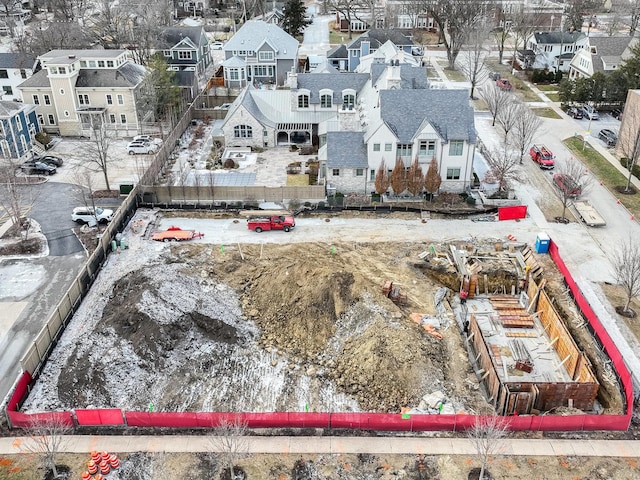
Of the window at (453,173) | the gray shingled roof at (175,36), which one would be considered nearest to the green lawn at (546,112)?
the window at (453,173)

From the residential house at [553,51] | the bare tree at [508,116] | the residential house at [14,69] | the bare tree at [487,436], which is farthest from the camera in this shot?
the residential house at [553,51]

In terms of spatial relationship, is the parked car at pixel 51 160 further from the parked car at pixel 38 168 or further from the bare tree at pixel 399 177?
the bare tree at pixel 399 177

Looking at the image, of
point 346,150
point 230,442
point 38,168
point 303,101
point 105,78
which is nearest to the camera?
point 230,442

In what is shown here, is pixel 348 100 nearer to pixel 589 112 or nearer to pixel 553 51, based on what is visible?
pixel 589 112

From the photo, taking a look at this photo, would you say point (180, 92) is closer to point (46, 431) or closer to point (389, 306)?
point (389, 306)

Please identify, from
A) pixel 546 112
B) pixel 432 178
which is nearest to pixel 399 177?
pixel 432 178

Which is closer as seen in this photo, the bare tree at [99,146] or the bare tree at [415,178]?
the bare tree at [415,178]
